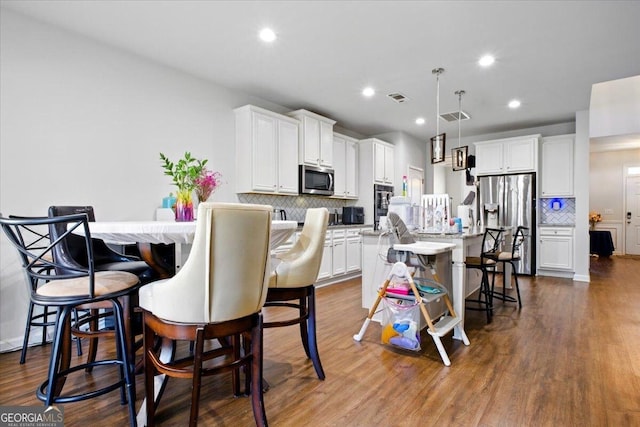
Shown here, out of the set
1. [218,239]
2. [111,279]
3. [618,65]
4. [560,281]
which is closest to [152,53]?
[111,279]

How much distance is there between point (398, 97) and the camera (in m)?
4.86

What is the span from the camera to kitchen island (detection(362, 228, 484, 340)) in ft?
9.64

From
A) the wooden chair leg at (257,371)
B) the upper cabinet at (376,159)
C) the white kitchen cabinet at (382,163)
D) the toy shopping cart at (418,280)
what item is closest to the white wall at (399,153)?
the white kitchen cabinet at (382,163)

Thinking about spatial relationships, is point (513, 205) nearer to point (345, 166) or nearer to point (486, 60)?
point (345, 166)

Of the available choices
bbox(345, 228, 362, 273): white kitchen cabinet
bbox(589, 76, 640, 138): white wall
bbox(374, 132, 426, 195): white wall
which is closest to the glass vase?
bbox(345, 228, 362, 273): white kitchen cabinet

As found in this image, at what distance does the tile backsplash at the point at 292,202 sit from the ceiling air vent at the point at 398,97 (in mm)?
1956

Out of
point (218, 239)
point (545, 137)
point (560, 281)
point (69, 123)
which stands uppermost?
point (545, 137)

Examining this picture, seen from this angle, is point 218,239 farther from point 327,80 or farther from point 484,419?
point 327,80

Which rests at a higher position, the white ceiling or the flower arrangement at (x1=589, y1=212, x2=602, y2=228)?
the white ceiling

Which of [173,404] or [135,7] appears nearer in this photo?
[173,404]

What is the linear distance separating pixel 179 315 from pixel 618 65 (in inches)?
192

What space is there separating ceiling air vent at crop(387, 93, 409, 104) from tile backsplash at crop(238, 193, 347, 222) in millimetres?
1956

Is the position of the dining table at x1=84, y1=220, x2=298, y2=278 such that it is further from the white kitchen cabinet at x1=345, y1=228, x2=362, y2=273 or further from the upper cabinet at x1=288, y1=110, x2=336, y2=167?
the white kitchen cabinet at x1=345, y1=228, x2=362, y2=273

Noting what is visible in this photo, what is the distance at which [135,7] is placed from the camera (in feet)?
8.90
